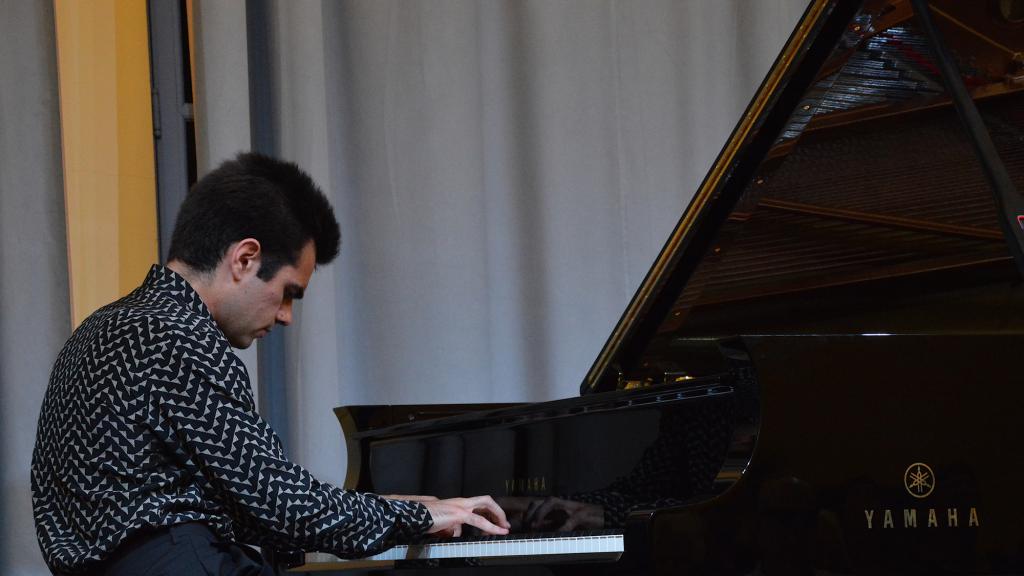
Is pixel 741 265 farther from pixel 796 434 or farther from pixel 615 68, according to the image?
pixel 615 68

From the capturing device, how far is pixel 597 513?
5.89 ft

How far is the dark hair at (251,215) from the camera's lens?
157cm

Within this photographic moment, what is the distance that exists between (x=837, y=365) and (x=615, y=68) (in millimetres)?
2224

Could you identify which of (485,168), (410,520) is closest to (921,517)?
(410,520)

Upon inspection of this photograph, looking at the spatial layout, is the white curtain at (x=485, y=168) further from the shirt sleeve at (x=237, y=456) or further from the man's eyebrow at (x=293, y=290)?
the shirt sleeve at (x=237, y=456)

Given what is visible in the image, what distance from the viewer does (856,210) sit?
2.36m

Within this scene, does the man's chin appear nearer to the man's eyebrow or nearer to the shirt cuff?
the man's eyebrow

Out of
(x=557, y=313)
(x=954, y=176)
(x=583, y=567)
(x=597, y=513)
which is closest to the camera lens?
(x=583, y=567)

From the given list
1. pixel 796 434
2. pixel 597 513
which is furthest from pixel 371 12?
pixel 796 434

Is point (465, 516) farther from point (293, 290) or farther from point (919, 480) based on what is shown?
point (919, 480)

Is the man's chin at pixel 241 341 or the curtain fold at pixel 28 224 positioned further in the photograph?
the curtain fold at pixel 28 224

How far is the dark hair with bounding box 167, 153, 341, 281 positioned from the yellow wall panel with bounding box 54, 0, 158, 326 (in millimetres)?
1797

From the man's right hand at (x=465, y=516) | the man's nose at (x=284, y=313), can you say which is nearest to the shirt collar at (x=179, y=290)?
the man's nose at (x=284, y=313)

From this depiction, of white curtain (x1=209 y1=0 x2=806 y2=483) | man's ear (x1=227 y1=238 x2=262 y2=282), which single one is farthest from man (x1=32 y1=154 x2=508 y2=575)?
white curtain (x1=209 y1=0 x2=806 y2=483)
